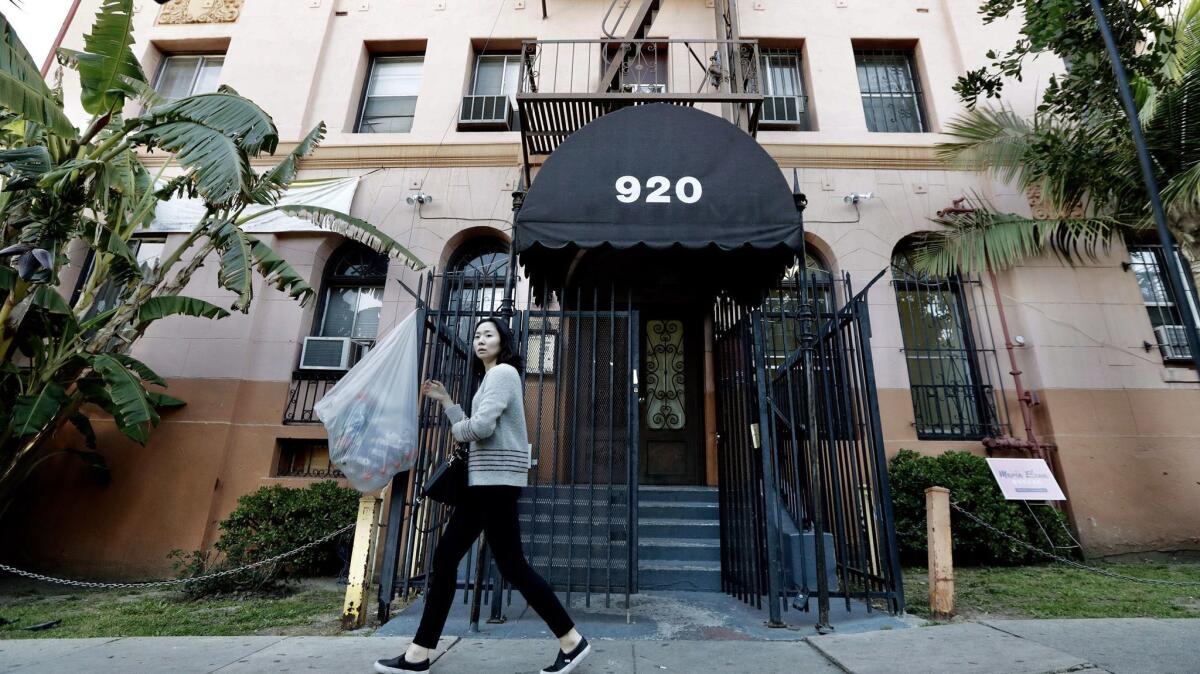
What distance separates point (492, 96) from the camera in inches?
383

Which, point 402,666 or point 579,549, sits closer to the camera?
point 402,666

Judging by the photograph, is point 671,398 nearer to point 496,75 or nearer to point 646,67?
point 646,67

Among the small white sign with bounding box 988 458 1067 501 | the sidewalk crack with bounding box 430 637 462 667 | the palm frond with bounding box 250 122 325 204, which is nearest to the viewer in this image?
the sidewalk crack with bounding box 430 637 462 667

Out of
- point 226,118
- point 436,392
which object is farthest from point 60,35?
point 436,392

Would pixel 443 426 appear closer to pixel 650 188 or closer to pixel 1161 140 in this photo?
pixel 650 188

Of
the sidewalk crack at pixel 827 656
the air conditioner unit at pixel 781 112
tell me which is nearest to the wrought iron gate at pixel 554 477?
the sidewalk crack at pixel 827 656

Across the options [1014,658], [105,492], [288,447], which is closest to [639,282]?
[1014,658]

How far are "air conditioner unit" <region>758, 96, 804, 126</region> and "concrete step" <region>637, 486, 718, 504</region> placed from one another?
6320mm

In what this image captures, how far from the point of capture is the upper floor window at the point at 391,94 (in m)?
9.99

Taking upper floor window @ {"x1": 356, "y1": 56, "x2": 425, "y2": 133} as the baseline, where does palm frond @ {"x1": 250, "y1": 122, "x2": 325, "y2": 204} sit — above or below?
below

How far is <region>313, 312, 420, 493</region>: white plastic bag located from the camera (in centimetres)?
424

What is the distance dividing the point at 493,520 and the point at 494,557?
198 mm

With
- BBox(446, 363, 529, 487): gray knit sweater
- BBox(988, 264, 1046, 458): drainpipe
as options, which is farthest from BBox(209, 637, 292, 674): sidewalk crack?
BBox(988, 264, 1046, 458): drainpipe

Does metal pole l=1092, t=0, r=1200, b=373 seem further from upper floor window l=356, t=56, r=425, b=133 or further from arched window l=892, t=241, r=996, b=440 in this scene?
upper floor window l=356, t=56, r=425, b=133
